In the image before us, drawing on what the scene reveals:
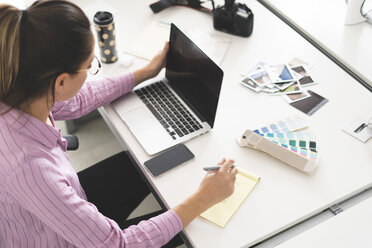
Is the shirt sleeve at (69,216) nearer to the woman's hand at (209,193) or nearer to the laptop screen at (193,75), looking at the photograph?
the woman's hand at (209,193)

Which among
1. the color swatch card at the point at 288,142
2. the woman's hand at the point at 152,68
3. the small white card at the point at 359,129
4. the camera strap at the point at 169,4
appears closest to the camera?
the color swatch card at the point at 288,142

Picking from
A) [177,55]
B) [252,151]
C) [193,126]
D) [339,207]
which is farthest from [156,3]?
[339,207]

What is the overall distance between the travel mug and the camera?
49 centimetres

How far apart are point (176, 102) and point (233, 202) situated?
0.48 m

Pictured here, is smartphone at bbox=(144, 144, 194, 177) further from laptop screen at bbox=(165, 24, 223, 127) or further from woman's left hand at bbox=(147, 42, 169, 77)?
woman's left hand at bbox=(147, 42, 169, 77)

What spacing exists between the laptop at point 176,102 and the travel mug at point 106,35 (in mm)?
242

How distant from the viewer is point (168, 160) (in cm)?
141

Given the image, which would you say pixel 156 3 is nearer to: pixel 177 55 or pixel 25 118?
pixel 177 55

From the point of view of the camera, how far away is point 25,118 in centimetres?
107

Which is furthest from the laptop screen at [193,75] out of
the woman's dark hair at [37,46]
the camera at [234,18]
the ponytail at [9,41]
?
the ponytail at [9,41]

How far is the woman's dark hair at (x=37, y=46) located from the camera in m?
0.93

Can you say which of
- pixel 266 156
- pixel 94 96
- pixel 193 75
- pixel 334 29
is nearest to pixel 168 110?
pixel 193 75

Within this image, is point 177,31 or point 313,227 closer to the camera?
point 313,227

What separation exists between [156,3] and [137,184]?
95 cm
